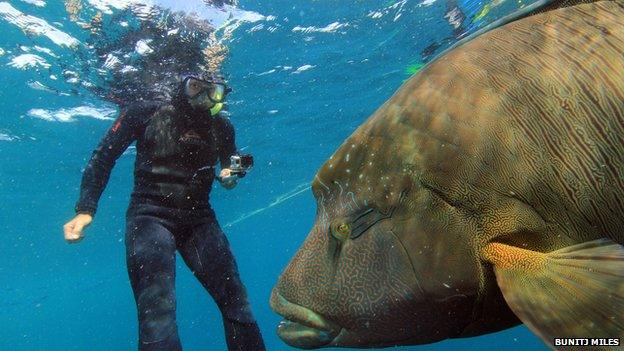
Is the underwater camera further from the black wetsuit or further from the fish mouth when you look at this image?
the fish mouth

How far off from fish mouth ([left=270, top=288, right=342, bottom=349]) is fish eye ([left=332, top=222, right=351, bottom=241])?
13.1 inches

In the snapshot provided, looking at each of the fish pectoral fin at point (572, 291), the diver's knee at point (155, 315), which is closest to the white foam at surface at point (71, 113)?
the diver's knee at point (155, 315)

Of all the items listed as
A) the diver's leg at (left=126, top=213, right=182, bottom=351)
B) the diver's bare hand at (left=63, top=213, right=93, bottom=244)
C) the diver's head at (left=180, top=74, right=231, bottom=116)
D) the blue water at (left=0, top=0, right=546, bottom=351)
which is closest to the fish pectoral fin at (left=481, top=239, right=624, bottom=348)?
the diver's leg at (left=126, top=213, right=182, bottom=351)

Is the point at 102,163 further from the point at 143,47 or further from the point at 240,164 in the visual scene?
the point at 143,47

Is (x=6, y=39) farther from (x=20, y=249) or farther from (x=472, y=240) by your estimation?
(x=20, y=249)

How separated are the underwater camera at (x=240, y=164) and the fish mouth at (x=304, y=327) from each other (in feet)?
A: 13.5

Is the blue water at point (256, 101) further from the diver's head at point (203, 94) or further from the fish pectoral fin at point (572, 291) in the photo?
the fish pectoral fin at point (572, 291)

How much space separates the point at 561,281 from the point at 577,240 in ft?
1.12

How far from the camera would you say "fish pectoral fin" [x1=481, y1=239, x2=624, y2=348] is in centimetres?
122

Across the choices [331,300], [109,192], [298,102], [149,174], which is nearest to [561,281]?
[331,300]

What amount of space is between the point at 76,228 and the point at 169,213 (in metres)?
1.11

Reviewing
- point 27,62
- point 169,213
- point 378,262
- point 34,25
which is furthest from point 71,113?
Answer: point 378,262

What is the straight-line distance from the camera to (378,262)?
5.38ft

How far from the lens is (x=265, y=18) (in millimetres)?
11234
